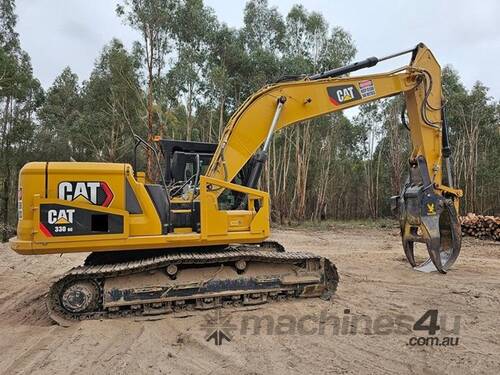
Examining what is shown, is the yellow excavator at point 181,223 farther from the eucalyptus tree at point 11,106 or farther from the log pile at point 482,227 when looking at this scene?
the eucalyptus tree at point 11,106

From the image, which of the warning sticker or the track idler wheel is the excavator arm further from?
the track idler wheel

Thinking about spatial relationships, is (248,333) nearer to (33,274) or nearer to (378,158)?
(33,274)

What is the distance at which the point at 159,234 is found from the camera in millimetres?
5293

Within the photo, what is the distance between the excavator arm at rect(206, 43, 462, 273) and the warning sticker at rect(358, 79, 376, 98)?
2 centimetres

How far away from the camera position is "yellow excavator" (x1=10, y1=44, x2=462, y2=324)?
16.3ft

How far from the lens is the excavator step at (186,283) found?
16.5ft

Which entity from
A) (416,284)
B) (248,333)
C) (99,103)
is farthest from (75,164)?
(99,103)

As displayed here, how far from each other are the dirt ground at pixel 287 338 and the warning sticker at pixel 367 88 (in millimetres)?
3196

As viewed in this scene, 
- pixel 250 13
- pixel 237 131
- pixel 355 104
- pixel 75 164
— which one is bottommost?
pixel 75 164

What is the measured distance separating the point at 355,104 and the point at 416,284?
3147mm

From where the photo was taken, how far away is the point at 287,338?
4.39 meters

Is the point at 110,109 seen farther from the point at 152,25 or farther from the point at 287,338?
the point at 287,338

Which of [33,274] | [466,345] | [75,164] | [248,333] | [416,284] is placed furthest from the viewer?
[33,274]
